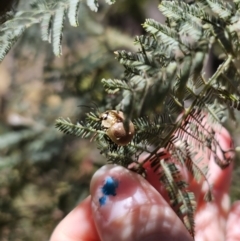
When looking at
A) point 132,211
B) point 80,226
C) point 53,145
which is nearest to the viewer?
point 132,211

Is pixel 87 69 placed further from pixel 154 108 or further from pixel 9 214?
pixel 154 108

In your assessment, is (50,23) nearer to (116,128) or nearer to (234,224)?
(116,128)

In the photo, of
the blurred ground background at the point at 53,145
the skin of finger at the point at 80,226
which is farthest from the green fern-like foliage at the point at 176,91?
the blurred ground background at the point at 53,145

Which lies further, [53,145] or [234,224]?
[53,145]

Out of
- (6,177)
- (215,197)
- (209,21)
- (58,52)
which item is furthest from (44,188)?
(209,21)

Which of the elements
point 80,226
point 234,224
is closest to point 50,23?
point 80,226

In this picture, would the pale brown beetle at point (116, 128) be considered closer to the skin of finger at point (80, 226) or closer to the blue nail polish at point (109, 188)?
the blue nail polish at point (109, 188)
